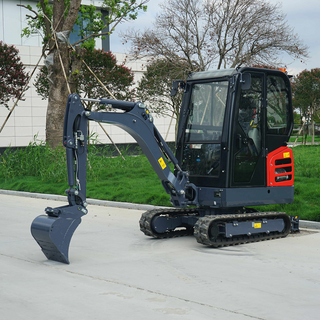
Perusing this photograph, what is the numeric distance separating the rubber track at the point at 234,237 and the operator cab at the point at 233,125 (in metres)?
0.54

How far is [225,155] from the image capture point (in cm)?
787

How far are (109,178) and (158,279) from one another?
1002 centimetres

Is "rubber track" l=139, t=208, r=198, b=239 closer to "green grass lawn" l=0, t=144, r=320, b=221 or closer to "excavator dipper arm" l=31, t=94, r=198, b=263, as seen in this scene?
"excavator dipper arm" l=31, t=94, r=198, b=263

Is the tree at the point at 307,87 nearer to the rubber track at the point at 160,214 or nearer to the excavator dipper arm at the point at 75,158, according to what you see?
the rubber track at the point at 160,214

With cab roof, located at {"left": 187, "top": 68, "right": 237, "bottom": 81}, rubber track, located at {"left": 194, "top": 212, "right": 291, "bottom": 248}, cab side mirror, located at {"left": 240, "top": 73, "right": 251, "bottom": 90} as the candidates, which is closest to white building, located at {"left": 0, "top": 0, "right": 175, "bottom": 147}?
cab roof, located at {"left": 187, "top": 68, "right": 237, "bottom": 81}

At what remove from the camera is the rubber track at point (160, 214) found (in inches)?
325

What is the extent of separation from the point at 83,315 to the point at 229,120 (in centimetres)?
432

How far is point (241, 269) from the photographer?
20.8ft

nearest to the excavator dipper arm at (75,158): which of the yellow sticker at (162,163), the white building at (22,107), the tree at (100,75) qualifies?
the yellow sticker at (162,163)

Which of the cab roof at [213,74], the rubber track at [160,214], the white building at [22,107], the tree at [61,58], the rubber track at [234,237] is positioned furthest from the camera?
the white building at [22,107]

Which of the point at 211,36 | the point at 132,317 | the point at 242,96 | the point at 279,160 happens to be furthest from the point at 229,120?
the point at 211,36

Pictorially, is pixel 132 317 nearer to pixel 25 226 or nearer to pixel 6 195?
pixel 25 226

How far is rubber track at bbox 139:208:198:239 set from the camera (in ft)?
27.1

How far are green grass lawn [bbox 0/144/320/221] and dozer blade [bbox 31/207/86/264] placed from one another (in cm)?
497
